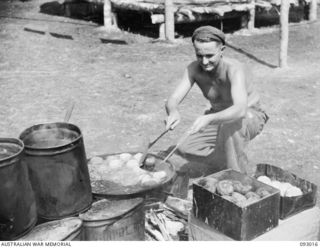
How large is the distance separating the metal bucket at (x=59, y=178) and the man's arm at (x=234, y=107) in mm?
1093

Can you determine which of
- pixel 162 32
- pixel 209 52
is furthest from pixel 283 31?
pixel 209 52

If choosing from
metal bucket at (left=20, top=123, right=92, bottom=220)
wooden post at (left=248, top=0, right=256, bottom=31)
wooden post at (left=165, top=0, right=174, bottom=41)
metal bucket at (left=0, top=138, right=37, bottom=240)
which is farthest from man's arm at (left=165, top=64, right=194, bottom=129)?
wooden post at (left=248, top=0, right=256, bottom=31)

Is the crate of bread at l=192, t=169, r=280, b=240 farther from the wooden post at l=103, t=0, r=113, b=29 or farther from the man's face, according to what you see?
the wooden post at l=103, t=0, r=113, b=29

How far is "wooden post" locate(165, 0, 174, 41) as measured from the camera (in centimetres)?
1159

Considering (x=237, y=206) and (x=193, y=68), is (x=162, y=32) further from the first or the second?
(x=237, y=206)

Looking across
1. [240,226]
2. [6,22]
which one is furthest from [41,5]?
[240,226]

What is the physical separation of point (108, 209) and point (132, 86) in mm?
5222

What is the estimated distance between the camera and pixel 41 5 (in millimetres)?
17516

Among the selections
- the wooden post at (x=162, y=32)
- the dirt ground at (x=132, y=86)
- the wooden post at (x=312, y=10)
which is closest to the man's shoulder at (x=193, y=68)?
the dirt ground at (x=132, y=86)

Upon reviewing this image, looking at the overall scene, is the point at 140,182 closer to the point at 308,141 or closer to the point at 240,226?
the point at 240,226

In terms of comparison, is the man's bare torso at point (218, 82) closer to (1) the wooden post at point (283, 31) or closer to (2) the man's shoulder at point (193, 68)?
(2) the man's shoulder at point (193, 68)

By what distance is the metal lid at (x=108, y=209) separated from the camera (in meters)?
3.81

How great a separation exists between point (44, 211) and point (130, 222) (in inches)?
27.6

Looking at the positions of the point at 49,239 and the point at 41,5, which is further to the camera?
the point at 41,5
